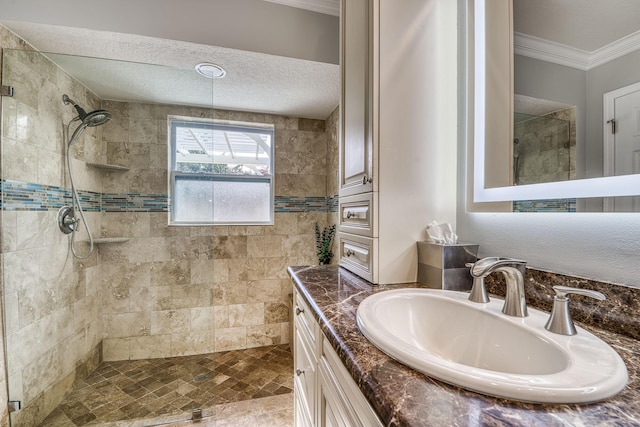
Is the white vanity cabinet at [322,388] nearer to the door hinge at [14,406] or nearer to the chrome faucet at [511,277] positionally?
the chrome faucet at [511,277]

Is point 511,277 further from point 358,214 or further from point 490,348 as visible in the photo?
point 358,214

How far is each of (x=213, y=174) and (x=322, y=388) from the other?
2208mm

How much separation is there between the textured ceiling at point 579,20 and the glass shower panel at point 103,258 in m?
2.01

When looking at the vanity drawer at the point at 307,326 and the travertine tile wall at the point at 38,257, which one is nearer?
the vanity drawer at the point at 307,326

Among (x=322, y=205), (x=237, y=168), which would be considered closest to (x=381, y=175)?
(x=322, y=205)

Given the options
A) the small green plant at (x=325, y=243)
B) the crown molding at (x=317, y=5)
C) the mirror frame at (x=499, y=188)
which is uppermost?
the crown molding at (x=317, y=5)

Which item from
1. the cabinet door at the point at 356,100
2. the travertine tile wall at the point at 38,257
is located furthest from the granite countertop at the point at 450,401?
the travertine tile wall at the point at 38,257

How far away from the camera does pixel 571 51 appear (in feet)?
2.59

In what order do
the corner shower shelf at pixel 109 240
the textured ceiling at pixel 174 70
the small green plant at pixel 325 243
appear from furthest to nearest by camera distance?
1. the small green plant at pixel 325 243
2. the corner shower shelf at pixel 109 240
3. the textured ceiling at pixel 174 70

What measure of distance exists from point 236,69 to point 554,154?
6.11 feet

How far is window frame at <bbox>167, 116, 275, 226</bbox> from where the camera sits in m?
2.24

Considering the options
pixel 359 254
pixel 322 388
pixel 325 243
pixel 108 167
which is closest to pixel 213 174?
pixel 108 167

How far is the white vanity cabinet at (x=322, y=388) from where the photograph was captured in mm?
562

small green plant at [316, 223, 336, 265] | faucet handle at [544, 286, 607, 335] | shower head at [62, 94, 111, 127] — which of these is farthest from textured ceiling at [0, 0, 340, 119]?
faucet handle at [544, 286, 607, 335]
